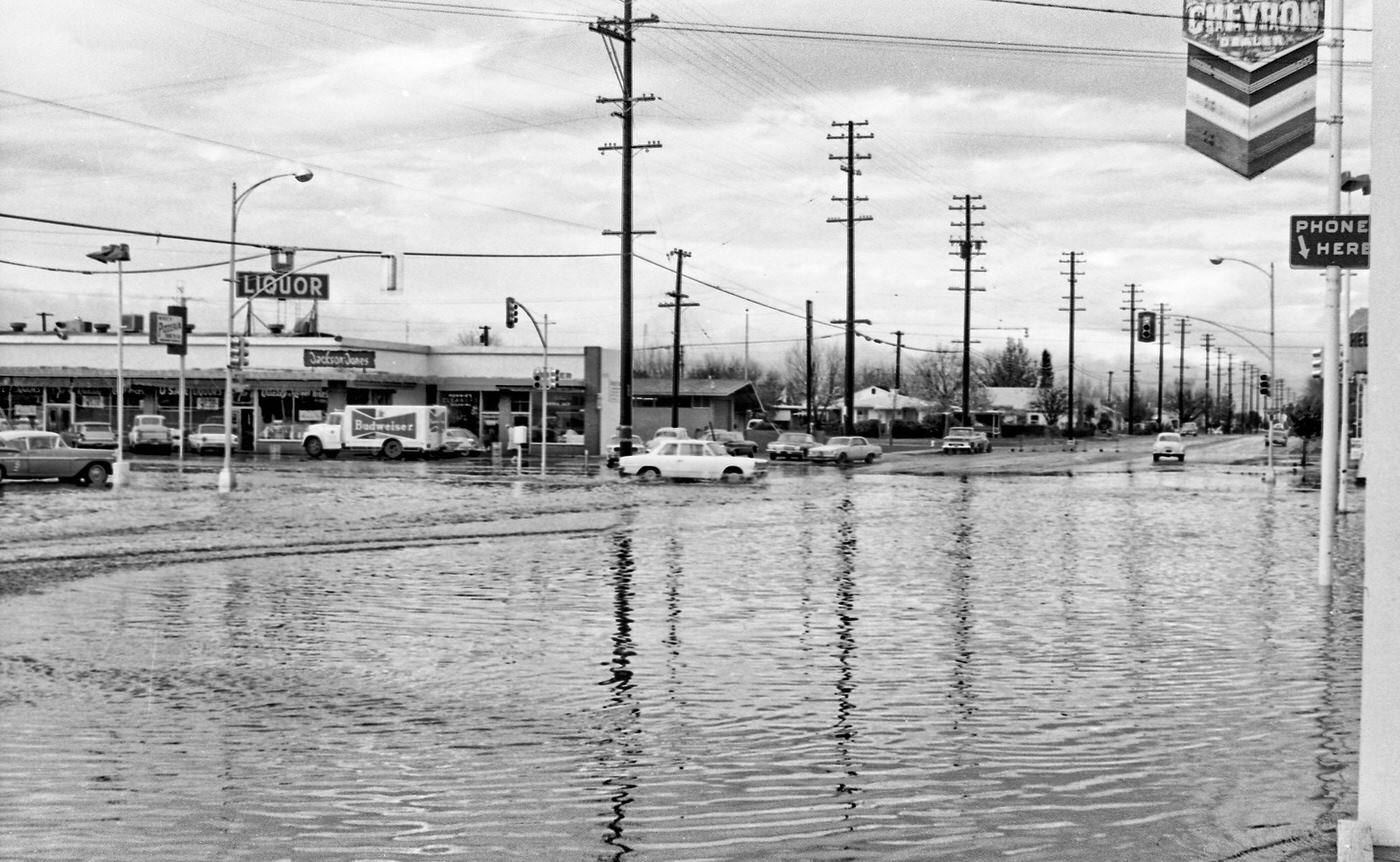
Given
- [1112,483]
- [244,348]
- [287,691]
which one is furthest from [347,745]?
[1112,483]

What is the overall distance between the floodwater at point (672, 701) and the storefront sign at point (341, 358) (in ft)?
171

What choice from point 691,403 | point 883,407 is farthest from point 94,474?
point 883,407

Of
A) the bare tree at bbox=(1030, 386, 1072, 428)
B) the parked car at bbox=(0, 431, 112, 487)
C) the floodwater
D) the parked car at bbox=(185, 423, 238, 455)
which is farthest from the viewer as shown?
the bare tree at bbox=(1030, 386, 1072, 428)

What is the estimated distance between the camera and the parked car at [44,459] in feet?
132

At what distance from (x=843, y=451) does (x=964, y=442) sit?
19991 mm

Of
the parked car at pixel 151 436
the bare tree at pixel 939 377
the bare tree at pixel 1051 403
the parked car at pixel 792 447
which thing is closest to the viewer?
the parked car at pixel 151 436

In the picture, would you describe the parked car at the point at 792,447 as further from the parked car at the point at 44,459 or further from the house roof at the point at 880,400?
the house roof at the point at 880,400

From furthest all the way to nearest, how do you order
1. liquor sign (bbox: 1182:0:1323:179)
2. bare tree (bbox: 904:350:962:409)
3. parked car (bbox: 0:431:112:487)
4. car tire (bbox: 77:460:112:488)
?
bare tree (bbox: 904:350:962:409)
car tire (bbox: 77:460:112:488)
parked car (bbox: 0:431:112:487)
liquor sign (bbox: 1182:0:1323:179)

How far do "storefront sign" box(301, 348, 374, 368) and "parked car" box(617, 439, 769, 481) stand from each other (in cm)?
3015

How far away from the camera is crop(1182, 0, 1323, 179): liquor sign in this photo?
15.4 metres

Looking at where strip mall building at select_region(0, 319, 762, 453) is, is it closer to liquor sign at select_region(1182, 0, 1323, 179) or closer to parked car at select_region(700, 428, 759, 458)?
parked car at select_region(700, 428, 759, 458)

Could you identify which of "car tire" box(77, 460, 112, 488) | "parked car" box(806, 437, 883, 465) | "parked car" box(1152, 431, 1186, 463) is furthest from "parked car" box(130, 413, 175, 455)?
"parked car" box(1152, 431, 1186, 463)

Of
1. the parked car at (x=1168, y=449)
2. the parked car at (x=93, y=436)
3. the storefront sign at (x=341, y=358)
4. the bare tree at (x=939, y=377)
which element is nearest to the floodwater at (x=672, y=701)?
the parked car at (x=93, y=436)

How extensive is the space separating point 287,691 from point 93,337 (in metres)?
74.7
